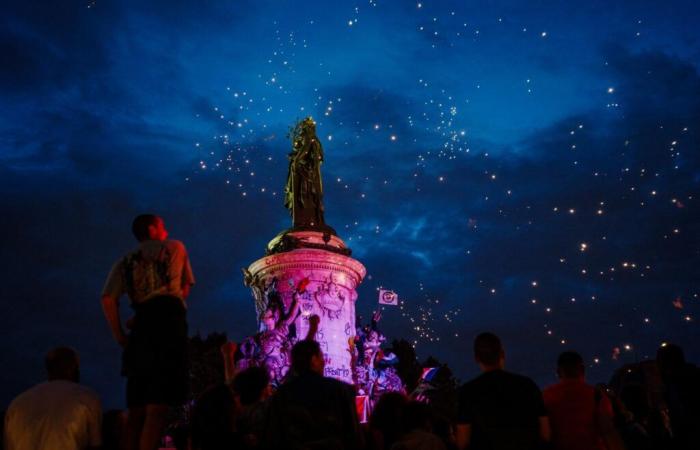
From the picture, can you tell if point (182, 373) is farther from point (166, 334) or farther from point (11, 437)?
point (11, 437)

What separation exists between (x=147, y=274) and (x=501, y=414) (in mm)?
3944

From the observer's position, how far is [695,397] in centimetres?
812

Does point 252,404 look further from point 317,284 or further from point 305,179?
point 305,179

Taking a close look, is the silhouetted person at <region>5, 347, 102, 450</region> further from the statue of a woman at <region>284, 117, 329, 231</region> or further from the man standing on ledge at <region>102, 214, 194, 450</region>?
the statue of a woman at <region>284, 117, 329, 231</region>

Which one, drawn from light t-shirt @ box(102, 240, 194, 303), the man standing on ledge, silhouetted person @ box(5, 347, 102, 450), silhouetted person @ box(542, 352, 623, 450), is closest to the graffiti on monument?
silhouetted person @ box(542, 352, 623, 450)

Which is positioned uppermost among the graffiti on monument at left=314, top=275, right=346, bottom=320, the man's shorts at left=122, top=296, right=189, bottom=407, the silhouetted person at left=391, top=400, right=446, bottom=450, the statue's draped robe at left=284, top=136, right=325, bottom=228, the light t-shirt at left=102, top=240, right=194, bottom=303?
the statue's draped robe at left=284, top=136, right=325, bottom=228

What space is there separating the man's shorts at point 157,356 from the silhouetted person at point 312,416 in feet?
3.33

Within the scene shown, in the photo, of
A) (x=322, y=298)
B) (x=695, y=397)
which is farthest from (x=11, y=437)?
(x=322, y=298)

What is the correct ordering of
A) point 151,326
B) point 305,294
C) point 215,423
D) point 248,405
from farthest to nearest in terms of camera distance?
point 305,294
point 248,405
point 151,326
point 215,423

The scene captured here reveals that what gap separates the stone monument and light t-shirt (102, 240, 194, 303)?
20.0m

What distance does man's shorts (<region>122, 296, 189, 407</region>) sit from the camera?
6.89 m

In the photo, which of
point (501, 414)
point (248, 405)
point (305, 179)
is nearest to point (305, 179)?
point (305, 179)

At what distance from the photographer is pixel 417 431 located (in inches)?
291

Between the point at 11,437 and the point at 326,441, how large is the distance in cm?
308
